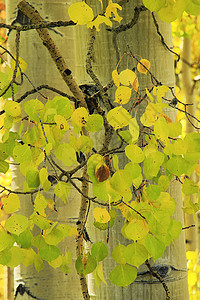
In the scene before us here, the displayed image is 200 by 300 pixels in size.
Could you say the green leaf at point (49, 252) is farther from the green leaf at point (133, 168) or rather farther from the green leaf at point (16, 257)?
the green leaf at point (133, 168)

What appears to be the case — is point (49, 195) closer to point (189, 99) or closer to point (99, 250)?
point (99, 250)

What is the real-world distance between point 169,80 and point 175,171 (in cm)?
33

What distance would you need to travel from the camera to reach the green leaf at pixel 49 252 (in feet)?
2.26

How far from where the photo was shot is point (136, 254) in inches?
26.0

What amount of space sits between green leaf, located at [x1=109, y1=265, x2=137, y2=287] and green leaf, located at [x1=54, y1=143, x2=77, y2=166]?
0.19 m

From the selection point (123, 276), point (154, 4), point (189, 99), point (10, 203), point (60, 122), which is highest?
point (189, 99)

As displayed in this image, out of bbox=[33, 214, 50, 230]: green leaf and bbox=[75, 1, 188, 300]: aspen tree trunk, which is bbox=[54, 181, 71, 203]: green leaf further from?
bbox=[75, 1, 188, 300]: aspen tree trunk

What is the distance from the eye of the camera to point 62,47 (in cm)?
104

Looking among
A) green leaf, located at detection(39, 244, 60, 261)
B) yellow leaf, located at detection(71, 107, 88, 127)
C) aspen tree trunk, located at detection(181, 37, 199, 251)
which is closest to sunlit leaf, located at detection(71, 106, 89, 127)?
yellow leaf, located at detection(71, 107, 88, 127)

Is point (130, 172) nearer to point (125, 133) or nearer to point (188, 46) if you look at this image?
point (125, 133)

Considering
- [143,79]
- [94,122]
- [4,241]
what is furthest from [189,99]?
[4,241]

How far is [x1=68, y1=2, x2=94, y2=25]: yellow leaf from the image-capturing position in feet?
2.08

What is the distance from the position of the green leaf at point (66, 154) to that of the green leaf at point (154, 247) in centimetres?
16

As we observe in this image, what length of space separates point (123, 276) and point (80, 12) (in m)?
0.42
